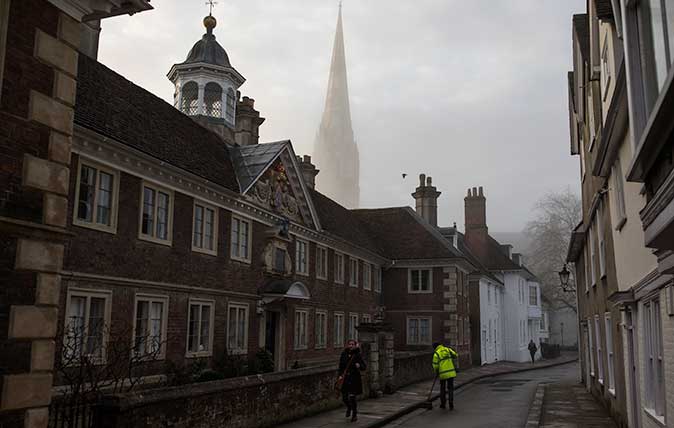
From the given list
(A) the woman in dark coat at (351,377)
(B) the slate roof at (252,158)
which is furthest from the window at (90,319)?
(B) the slate roof at (252,158)

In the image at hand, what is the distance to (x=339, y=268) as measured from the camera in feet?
99.7

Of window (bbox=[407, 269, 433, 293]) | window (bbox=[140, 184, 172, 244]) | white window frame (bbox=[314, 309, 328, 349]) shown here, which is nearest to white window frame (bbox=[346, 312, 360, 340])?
white window frame (bbox=[314, 309, 328, 349])

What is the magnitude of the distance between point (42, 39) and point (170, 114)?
1310 centimetres

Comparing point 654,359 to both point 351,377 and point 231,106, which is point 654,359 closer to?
point 351,377

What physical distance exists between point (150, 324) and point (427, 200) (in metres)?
31.5

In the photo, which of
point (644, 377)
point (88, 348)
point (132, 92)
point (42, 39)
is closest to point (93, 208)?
point (88, 348)

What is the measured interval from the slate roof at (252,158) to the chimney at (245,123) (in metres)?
4.41

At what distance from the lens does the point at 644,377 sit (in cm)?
1039

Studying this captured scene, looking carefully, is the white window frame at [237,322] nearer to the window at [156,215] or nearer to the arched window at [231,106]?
the window at [156,215]

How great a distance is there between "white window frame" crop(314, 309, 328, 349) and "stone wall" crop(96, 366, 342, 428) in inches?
398

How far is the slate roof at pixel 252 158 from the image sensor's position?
21.4 m

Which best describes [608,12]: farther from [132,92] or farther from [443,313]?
[443,313]

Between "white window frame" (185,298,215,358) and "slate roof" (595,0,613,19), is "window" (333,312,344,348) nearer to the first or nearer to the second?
"white window frame" (185,298,215,358)

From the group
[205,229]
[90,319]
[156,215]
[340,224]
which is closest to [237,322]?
[205,229]
